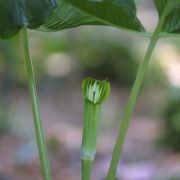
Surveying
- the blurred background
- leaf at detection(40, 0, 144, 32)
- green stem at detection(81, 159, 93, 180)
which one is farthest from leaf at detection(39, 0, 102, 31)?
the blurred background

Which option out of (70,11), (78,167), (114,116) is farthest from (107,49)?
(70,11)

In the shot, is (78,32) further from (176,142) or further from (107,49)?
(176,142)

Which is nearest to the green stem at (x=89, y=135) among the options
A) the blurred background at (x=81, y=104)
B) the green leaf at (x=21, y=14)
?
the green leaf at (x=21, y=14)

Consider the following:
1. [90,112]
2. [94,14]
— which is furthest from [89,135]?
[94,14]

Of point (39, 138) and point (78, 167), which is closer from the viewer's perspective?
point (39, 138)

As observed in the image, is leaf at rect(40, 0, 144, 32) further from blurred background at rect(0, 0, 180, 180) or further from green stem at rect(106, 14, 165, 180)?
blurred background at rect(0, 0, 180, 180)

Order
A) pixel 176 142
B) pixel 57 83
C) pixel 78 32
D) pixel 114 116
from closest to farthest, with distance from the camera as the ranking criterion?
pixel 176 142, pixel 114 116, pixel 57 83, pixel 78 32

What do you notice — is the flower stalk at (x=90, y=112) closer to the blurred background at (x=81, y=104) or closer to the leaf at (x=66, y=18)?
the leaf at (x=66, y=18)
